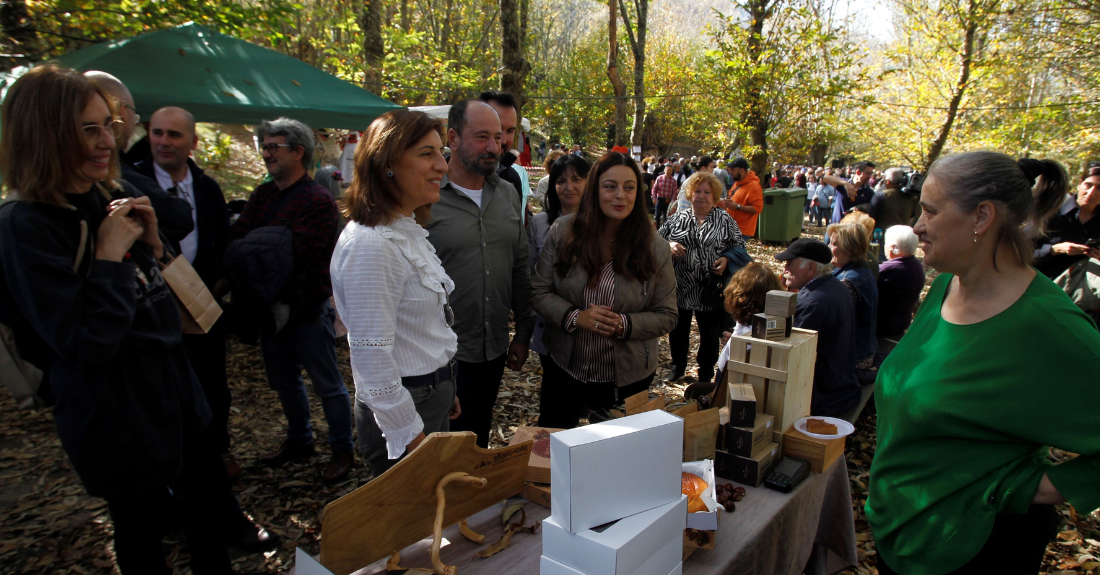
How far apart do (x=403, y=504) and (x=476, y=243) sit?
1560 mm

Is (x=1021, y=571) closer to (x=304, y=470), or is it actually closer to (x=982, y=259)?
(x=982, y=259)

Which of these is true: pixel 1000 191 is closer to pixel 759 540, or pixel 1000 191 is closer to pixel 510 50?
pixel 759 540

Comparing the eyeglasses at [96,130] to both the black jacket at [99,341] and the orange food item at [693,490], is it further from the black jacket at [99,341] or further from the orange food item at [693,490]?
the orange food item at [693,490]

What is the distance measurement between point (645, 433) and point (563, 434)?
0.21 meters

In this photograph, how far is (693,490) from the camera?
71.2 inches

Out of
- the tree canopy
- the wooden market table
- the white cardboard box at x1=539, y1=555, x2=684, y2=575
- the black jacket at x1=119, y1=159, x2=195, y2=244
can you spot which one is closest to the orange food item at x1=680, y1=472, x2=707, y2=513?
the wooden market table

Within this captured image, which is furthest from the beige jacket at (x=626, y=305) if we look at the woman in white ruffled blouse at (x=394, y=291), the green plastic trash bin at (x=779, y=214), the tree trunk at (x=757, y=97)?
the green plastic trash bin at (x=779, y=214)

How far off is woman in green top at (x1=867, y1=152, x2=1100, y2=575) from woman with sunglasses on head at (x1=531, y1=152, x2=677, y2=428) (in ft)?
4.41

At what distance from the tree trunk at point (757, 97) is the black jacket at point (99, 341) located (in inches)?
512

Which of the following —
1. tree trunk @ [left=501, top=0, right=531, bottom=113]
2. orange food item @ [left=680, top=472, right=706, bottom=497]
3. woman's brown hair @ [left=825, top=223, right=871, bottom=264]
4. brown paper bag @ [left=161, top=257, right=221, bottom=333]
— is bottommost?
orange food item @ [left=680, top=472, right=706, bottom=497]

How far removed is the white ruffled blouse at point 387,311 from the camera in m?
1.81

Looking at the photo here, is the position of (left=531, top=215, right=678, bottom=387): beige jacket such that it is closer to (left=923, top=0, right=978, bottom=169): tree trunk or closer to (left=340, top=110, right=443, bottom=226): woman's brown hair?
(left=340, top=110, right=443, bottom=226): woman's brown hair

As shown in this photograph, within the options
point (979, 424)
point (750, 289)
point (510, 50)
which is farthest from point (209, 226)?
point (510, 50)

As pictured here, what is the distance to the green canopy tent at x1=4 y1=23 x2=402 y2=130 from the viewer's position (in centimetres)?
483
